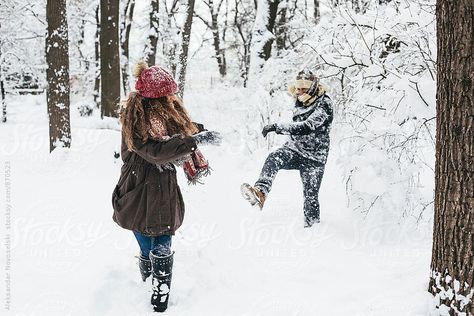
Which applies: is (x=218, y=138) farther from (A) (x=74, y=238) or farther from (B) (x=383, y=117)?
(A) (x=74, y=238)

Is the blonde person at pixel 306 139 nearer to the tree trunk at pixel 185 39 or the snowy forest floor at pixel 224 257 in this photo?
the snowy forest floor at pixel 224 257

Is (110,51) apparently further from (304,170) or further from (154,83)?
(154,83)

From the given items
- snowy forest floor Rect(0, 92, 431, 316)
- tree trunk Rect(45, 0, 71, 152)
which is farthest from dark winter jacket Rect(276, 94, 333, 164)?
tree trunk Rect(45, 0, 71, 152)

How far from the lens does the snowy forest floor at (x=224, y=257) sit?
12.0 feet

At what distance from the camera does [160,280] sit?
Answer: 3.58 meters

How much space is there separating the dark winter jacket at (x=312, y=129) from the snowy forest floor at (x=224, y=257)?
2.71 ft

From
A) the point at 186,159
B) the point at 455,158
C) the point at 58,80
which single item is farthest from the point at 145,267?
the point at 58,80

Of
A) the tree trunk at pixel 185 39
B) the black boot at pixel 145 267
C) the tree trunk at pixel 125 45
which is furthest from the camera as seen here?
the tree trunk at pixel 125 45

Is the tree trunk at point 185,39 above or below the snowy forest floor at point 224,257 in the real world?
above

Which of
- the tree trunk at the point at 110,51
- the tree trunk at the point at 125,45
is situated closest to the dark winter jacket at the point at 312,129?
the tree trunk at the point at 110,51

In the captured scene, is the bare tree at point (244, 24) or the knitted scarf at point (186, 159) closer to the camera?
the knitted scarf at point (186, 159)

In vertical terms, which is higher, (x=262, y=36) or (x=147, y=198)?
(x=262, y=36)

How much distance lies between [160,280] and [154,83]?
1.39 meters

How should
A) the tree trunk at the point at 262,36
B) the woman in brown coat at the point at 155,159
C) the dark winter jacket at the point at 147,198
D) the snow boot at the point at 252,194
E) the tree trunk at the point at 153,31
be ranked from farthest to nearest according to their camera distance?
1. the tree trunk at the point at 153,31
2. the tree trunk at the point at 262,36
3. the snow boot at the point at 252,194
4. the dark winter jacket at the point at 147,198
5. the woman in brown coat at the point at 155,159
